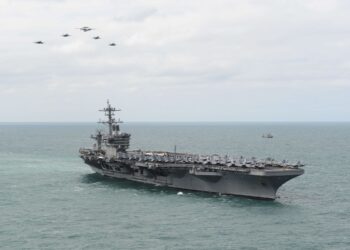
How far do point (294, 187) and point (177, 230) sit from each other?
68.6 feet

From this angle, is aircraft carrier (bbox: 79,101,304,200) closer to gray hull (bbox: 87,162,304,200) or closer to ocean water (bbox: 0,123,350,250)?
gray hull (bbox: 87,162,304,200)

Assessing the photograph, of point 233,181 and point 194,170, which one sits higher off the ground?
point 194,170

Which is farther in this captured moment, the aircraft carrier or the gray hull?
the aircraft carrier

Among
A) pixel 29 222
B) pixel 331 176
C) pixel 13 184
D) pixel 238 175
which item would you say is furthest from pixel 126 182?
pixel 331 176

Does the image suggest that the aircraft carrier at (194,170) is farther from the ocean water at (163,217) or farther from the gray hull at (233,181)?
the ocean water at (163,217)

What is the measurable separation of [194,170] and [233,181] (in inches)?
147

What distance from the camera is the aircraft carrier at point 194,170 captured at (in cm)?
4156

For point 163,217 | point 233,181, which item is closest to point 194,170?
point 233,181

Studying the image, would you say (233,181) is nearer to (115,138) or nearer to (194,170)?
(194,170)

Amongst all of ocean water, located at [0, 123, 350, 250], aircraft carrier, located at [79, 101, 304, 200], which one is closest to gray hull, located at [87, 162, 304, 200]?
aircraft carrier, located at [79, 101, 304, 200]

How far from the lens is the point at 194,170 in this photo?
4509cm

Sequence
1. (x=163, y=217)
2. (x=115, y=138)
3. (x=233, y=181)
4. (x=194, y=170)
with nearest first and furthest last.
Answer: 1. (x=163, y=217)
2. (x=233, y=181)
3. (x=194, y=170)
4. (x=115, y=138)

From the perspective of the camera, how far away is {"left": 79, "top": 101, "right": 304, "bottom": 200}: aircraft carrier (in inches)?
1636

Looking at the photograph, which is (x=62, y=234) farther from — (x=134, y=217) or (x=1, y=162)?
(x=1, y=162)
